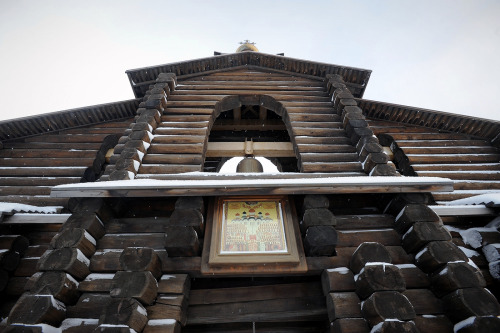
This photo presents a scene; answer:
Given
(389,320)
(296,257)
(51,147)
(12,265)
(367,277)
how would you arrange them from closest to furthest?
(389,320) → (367,277) → (296,257) → (12,265) → (51,147)

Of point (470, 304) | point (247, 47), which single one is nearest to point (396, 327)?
point (470, 304)

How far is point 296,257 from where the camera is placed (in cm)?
354

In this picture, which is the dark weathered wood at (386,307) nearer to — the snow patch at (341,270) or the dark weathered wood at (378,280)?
the dark weathered wood at (378,280)

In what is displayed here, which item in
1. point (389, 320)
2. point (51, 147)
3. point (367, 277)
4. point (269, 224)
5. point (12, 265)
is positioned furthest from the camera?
point (51, 147)

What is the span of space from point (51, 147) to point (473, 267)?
9.74 meters

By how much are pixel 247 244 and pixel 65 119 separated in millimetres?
7502

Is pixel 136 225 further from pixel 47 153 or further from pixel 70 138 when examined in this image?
pixel 70 138

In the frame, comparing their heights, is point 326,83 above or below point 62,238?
above

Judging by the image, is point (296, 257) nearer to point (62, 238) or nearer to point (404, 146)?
point (62, 238)

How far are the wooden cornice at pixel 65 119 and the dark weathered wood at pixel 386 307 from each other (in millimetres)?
8044

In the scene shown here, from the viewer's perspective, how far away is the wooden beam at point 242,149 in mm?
7691

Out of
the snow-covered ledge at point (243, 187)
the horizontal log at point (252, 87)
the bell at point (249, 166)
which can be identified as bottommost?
the snow-covered ledge at point (243, 187)

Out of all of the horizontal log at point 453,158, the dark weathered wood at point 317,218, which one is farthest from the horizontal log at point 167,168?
the horizontal log at point 453,158

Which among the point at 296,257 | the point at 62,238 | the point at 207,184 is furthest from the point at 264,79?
the point at 62,238
